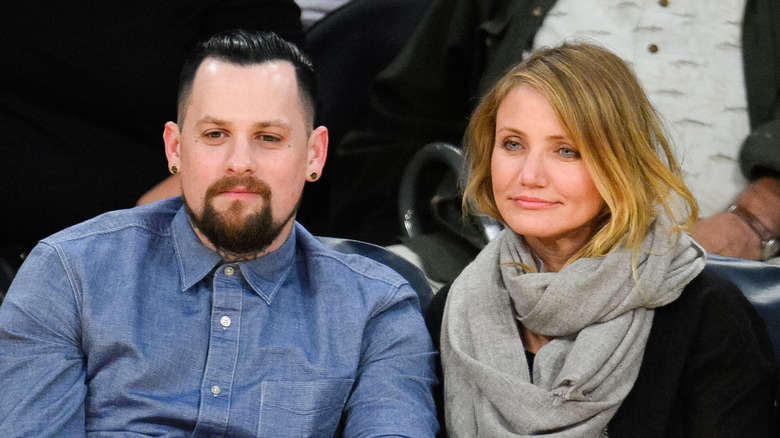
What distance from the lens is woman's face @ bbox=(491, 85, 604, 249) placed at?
1803 millimetres

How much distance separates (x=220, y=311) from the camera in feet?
5.88

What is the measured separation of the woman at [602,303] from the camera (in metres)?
1.78

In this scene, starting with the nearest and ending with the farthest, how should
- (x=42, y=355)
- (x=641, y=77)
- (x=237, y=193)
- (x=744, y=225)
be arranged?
(x=42, y=355) → (x=237, y=193) → (x=744, y=225) → (x=641, y=77)

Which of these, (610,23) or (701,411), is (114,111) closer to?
(610,23)

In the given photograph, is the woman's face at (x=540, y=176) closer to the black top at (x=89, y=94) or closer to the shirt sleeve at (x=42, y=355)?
the shirt sleeve at (x=42, y=355)

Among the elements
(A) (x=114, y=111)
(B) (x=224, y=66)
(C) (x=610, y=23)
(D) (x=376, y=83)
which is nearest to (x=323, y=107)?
(D) (x=376, y=83)

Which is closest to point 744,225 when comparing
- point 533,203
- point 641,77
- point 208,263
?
point 641,77

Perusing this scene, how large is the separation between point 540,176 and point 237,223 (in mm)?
511

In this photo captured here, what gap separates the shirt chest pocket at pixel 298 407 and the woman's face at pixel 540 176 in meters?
0.42

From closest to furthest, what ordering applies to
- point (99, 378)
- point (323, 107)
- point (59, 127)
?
point (99, 378) → point (59, 127) → point (323, 107)

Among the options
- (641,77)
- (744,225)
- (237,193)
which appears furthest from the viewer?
(641,77)

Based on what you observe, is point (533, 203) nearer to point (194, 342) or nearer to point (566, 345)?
point (566, 345)

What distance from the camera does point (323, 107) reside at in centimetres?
276

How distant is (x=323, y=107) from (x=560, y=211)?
109 centimetres
